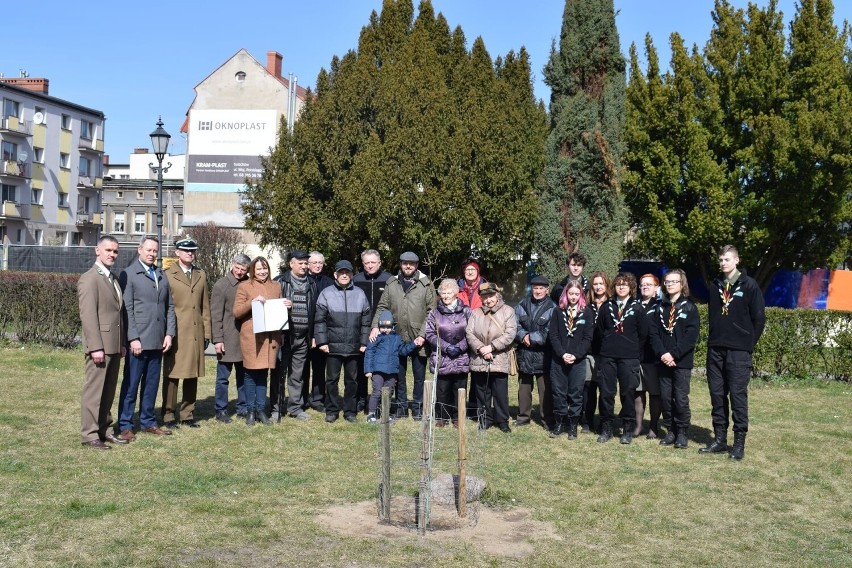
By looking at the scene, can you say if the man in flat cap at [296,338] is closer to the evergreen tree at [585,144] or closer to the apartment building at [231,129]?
the evergreen tree at [585,144]

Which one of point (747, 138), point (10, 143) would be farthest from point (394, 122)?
point (10, 143)

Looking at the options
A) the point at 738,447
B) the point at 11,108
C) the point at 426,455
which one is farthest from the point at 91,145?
the point at 426,455

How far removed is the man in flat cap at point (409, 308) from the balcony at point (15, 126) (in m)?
54.9

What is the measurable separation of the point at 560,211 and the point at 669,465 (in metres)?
10.9

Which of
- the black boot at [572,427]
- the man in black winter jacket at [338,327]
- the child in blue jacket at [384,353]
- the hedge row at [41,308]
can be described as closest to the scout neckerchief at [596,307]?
the black boot at [572,427]

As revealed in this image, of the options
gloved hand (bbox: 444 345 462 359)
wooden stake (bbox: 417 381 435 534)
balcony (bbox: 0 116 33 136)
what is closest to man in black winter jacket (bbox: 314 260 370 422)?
gloved hand (bbox: 444 345 462 359)

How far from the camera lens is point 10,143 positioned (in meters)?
59.3

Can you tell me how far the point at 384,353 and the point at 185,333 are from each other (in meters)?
2.31

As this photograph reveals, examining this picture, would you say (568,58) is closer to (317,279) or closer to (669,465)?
(317,279)

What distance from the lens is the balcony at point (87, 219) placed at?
65750mm

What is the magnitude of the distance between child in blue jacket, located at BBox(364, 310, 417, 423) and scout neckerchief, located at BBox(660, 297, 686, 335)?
2903 mm

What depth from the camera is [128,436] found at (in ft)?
29.4

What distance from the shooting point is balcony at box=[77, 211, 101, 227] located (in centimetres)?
6575

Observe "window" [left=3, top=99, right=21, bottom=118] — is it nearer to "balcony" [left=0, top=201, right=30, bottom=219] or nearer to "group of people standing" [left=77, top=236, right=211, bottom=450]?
"balcony" [left=0, top=201, right=30, bottom=219]
